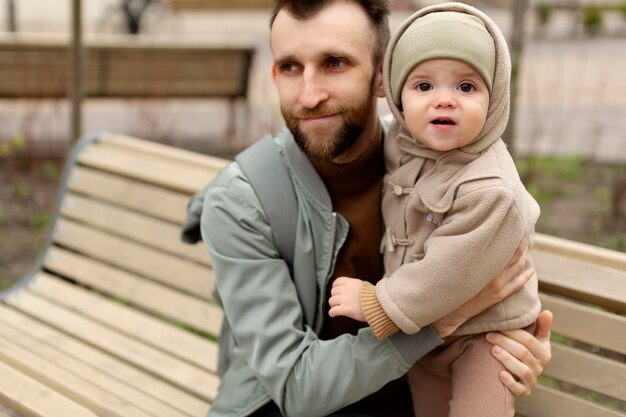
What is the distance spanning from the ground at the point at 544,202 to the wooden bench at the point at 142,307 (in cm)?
128

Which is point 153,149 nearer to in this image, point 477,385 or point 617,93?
point 477,385

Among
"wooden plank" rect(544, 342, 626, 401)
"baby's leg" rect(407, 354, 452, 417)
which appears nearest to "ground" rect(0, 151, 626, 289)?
"wooden plank" rect(544, 342, 626, 401)

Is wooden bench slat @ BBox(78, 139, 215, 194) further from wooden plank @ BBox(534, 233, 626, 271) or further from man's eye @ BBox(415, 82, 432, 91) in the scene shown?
man's eye @ BBox(415, 82, 432, 91)

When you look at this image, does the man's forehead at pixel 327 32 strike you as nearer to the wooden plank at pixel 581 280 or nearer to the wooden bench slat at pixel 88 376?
the wooden plank at pixel 581 280

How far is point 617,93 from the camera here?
1065cm

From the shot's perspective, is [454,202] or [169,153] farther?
[169,153]

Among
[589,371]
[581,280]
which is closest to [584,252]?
[581,280]

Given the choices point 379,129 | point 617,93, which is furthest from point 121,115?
point 379,129

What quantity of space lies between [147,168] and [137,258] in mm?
380

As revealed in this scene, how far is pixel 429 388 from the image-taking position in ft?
8.39

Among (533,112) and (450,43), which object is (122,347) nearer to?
(450,43)

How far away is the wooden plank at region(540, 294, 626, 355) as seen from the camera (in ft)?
8.37

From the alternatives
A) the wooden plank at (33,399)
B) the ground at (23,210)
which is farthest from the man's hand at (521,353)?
the ground at (23,210)

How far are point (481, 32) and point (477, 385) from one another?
2.81 ft
